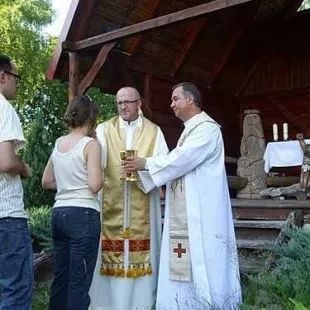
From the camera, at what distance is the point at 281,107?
1112cm

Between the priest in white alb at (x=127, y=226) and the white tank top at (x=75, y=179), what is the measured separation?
0.72 metres

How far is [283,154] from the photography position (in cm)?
870

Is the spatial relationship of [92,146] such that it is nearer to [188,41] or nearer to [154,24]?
[154,24]

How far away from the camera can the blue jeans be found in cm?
322

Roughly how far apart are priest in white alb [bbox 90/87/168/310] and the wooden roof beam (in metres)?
1.92

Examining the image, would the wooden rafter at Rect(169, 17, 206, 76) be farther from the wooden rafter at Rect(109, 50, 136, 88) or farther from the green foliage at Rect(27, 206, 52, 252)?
the green foliage at Rect(27, 206, 52, 252)

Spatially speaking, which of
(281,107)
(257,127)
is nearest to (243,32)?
(281,107)

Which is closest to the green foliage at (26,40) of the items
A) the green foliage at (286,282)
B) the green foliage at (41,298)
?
the green foliage at (41,298)

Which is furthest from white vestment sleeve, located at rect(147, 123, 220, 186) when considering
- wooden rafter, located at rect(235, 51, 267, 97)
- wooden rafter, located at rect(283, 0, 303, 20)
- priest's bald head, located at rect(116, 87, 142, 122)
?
wooden rafter, located at rect(283, 0, 303, 20)

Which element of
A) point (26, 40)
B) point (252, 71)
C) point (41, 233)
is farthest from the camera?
point (26, 40)

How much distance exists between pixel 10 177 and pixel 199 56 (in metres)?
7.24

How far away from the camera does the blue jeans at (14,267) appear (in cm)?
322

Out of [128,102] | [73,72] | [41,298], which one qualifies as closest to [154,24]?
[73,72]

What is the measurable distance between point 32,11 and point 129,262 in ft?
45.1
